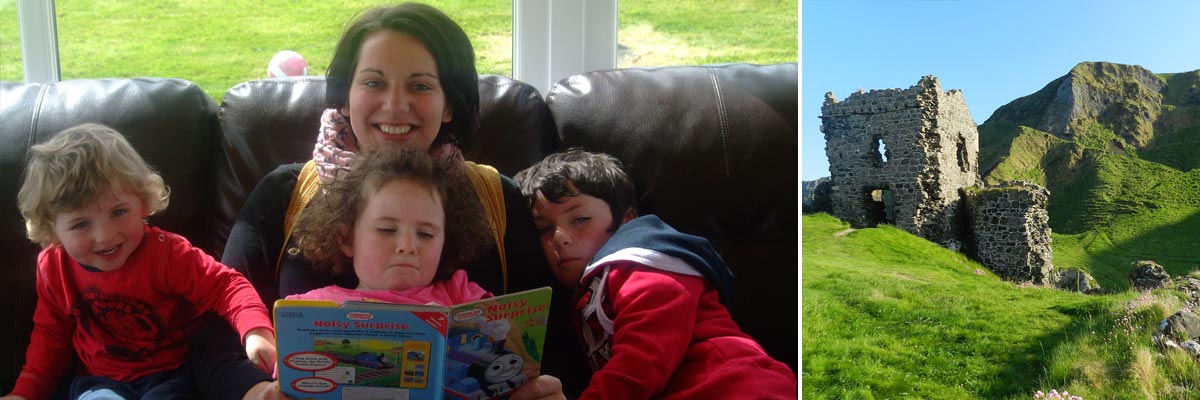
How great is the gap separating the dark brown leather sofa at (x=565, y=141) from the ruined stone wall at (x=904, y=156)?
4.0 inches

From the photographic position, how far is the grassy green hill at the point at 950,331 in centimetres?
151

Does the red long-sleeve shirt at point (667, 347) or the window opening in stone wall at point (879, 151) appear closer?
the red long-sleeve shirt at point (667, 347)

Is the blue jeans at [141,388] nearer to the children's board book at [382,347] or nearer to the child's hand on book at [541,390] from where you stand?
the children's board book at [382,347]

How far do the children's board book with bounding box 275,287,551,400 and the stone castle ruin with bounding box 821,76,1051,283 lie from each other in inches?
31.8

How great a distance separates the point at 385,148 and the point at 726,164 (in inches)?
26.5

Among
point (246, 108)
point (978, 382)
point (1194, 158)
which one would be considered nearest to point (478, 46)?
point (246, 108)

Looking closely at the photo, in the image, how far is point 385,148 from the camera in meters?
1.43

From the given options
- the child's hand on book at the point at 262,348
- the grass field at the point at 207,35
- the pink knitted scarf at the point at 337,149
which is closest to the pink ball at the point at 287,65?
the grass field at the point at 207,35

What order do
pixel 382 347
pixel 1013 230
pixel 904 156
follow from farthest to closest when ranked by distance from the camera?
pixel 904 156
pixel 1013 230
pixel 382 347

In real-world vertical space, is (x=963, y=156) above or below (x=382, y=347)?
above

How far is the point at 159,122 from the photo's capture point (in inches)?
62.1

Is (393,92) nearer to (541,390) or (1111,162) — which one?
(541,390)

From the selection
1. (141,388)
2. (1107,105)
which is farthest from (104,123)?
(1107,105)

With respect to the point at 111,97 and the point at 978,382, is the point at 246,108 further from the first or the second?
the point at 978,382
